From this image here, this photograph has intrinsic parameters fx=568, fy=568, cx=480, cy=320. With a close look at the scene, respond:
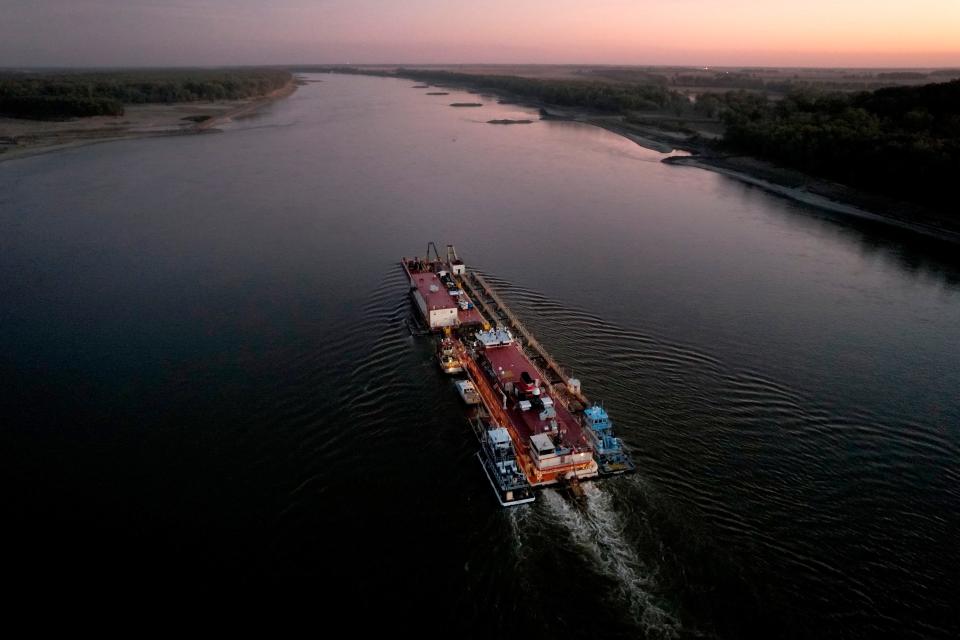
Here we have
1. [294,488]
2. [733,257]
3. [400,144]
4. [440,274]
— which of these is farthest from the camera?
[400,144]

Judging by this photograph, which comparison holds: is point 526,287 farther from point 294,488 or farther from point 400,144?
point 400,144

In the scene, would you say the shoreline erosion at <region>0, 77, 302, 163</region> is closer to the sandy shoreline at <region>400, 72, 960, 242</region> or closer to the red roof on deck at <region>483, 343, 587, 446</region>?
the sandy shoreline at <region>400, 72, 960, 242</region>

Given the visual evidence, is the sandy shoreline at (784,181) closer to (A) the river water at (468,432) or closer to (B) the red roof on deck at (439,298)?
(A) the river water at (468,432)

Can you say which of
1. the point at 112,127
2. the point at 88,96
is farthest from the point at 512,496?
the point at 88,96

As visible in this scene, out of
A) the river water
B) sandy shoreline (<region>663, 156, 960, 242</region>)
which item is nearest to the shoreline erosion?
the river water

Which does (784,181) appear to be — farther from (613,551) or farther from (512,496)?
(613,551)

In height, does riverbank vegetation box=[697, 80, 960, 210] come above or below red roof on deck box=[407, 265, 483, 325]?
above

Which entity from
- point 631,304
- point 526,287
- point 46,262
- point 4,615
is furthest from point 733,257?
point 46,262
